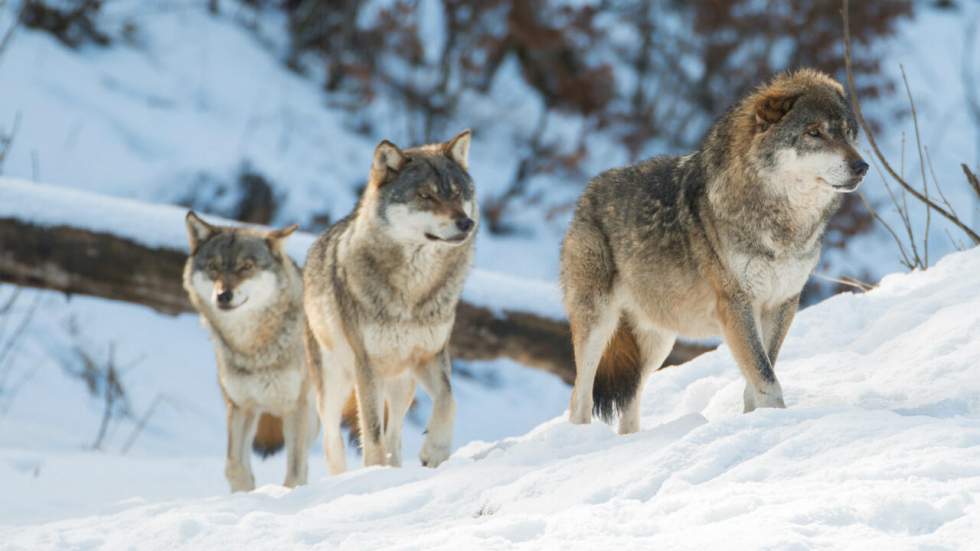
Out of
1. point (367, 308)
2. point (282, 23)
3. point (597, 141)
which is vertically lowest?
point (367, 308)

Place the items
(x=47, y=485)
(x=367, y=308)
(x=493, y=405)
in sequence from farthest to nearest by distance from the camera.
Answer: (x=493, y=405)
(x=47, y=485)
(x=367, y=308)

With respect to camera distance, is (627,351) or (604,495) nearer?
(604,495)

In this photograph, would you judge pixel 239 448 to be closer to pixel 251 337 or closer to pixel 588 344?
pixel 251 337

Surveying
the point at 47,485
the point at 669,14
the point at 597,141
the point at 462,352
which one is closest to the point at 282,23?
the point at 597,141

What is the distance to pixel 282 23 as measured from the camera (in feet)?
53.2

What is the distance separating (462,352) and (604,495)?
4.66 metres

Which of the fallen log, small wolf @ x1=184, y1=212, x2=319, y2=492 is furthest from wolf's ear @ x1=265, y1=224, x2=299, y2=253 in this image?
the fallen log

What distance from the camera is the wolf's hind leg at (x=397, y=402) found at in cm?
611

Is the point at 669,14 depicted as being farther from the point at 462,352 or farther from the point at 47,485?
the point at 47,485

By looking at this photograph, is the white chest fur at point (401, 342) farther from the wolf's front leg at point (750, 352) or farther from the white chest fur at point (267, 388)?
the wolf's front leg at point (750, 352)

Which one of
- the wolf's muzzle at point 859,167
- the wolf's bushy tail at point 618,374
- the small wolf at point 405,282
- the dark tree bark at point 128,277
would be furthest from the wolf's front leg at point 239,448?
the wolf's muzzle at point 859,167

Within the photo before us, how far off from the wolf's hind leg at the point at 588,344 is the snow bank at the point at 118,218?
8.40ft

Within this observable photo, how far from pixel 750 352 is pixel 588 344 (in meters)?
0.97

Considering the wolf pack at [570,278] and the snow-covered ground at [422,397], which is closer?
the snow-covered ground at [422,397]
